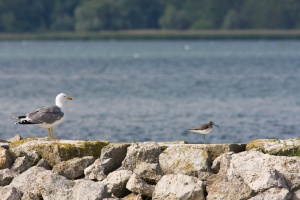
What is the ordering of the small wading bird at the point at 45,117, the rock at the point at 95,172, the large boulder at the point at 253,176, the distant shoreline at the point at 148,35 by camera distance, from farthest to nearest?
1. the distant shoreline at the point at 148,35
2. the small wading bird at the point at 45,117
3. the rock at the point at 95,172
4. the large boulder at the point at 253,176

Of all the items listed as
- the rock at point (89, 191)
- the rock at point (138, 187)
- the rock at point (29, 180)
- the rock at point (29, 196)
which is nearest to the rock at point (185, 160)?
the rock at point (138, 187)

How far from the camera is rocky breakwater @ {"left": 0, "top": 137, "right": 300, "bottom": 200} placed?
37.2 ft

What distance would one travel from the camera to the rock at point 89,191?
11336mm

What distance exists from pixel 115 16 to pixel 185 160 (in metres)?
177

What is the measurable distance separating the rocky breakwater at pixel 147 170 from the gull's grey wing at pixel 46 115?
2.26 ft

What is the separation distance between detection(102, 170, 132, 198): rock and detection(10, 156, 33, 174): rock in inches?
44.5

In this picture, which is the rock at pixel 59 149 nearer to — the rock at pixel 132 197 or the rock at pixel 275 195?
the rock at pixel 132 197

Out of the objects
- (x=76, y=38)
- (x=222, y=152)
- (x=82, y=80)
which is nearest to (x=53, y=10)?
(x=76, y=38)

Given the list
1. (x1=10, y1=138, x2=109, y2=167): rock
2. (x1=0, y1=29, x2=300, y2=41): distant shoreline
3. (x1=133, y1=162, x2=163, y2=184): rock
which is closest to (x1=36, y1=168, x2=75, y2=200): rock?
(x1=10, y1=138, x2=109, y2=167): rock

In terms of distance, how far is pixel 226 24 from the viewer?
193 metres

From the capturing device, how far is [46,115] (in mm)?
13516

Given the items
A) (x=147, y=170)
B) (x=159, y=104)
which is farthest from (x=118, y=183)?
(x=159, y=104)

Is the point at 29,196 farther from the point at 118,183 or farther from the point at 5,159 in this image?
the point at 118,183

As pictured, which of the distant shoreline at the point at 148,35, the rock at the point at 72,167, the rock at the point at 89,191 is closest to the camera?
→ the rock at the point at 89,191
